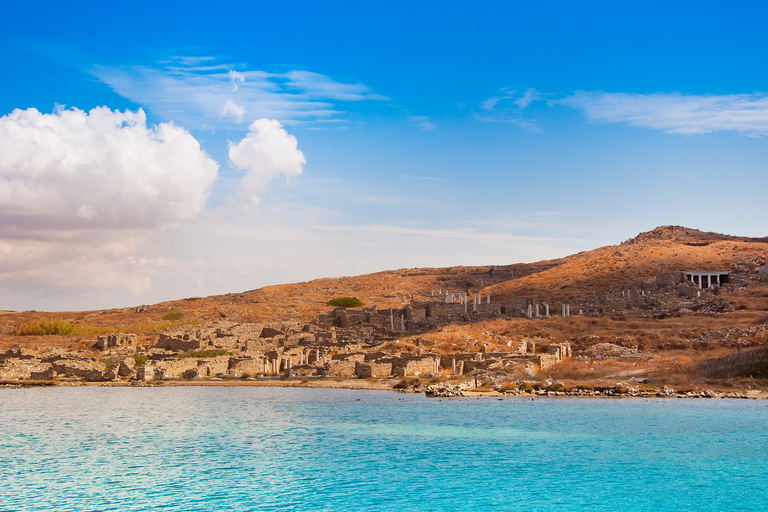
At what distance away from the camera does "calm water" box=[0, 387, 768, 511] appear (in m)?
13.8

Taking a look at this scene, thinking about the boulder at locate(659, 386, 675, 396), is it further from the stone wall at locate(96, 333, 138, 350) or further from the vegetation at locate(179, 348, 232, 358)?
the stone wall at locate(96, 333, 138, 350)

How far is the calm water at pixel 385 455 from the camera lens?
45.2 ft

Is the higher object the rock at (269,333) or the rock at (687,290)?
the rock at (687,290)

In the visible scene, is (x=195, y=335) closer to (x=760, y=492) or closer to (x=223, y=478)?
(x=223, y=478)

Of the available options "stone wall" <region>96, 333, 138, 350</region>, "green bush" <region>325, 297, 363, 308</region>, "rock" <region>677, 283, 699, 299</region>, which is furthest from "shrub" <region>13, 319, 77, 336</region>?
"rock" <region>677, 283, 699, 299</region>

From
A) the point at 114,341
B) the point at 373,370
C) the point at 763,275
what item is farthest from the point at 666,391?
the point at 763,275

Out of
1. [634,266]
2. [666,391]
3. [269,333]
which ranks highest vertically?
[634,266]

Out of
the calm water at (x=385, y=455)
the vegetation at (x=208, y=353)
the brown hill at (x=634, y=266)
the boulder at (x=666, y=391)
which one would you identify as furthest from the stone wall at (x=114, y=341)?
the brown hill at (x=634, y=266)

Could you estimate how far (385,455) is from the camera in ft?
59.7

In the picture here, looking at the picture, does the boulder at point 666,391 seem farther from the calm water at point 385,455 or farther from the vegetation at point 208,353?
the vegetation at point 208,353

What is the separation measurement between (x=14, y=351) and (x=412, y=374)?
2479 cm

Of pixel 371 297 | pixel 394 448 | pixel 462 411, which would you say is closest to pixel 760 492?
pixel 394 448

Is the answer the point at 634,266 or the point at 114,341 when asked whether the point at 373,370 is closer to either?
the point at 114,341

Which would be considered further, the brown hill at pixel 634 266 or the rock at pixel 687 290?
the brown hill at pixel 634 266
